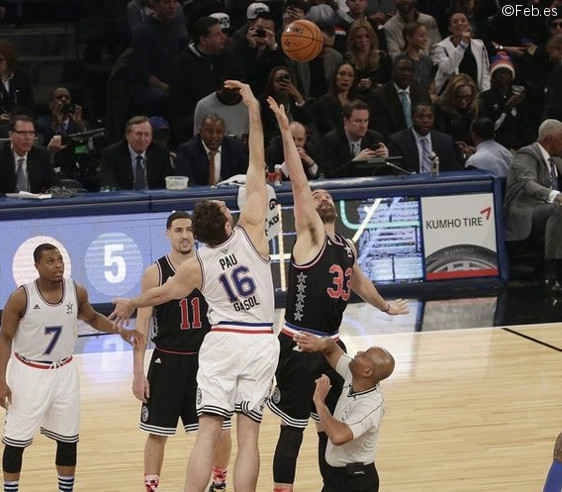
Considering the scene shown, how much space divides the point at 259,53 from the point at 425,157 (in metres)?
2.57

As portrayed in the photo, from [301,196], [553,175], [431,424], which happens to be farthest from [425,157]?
[301,196]

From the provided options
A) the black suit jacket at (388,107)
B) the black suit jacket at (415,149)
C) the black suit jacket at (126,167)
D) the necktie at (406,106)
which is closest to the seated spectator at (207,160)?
the black suit jacket at (126,167)

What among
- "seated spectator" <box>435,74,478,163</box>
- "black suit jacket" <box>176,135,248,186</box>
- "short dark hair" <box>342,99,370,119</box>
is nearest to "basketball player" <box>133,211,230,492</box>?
"black suit jacket" <box>176,135,248,186</box>

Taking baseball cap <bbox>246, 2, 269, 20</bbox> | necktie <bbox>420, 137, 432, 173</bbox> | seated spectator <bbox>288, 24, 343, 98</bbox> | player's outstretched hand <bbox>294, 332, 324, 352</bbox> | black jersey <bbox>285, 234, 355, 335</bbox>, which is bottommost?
player's outstretched hand <bbox>294, 332, 324, 352</bbox>

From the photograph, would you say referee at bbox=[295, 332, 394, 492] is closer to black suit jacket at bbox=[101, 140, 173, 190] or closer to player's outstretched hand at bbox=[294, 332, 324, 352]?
player's outstretched hand at bbox=[294, 332, 324, 352]

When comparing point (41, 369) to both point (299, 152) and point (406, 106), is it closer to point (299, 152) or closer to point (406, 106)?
point (299, 152)

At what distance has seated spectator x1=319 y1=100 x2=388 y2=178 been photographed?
47.1ft

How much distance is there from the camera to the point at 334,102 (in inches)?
600

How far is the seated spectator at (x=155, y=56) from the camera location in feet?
52.7

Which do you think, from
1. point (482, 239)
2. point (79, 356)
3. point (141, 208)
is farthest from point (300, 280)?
point (482, 239)

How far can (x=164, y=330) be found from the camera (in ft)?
26.4

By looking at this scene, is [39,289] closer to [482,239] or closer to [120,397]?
[120,397]

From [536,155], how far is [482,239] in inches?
42.5

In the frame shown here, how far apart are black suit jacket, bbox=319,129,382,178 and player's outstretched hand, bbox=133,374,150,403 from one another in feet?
22.5
